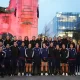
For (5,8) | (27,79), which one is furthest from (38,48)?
(5,8)

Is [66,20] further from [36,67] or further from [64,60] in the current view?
[36,67]

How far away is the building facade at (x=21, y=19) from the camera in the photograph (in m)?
23.7

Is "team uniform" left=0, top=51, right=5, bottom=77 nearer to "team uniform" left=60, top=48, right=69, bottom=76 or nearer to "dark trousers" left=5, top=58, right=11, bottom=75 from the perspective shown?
"dark trousers" left=5, top=58, right=11, bottom=75

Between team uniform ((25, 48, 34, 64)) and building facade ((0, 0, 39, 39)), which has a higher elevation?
building facade ((0, 0, 39, 39))

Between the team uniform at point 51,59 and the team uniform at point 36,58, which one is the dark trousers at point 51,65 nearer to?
the team uniform at point 51,59

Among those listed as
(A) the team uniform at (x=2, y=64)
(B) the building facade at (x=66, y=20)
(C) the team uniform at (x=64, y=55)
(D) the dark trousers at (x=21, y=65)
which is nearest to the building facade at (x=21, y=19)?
(D) the dark trousers at (x=21, y=65)

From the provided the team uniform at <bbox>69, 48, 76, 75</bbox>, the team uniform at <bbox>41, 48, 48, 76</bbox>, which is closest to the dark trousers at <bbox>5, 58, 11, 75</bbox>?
the team uniform at <bbox>41, 48, 48, 76</bbox>

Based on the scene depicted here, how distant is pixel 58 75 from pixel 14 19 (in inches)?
379

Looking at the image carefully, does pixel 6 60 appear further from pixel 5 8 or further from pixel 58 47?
pixel 5 8

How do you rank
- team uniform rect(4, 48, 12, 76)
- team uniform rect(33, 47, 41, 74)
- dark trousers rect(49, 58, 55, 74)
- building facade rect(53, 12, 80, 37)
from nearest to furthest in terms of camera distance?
team uniform rect(4, 48, 12, 76), team uniform rect(33, 47, 41, 74), dark trousers rect(49, 58, 55, 74), building facade rect(53, 12, 80, 37)

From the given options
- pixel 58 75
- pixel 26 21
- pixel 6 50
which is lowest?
pixel 58 75

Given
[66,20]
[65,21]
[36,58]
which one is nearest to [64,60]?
[36,58]

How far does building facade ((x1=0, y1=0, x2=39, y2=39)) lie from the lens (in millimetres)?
23672

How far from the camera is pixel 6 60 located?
15.7m
